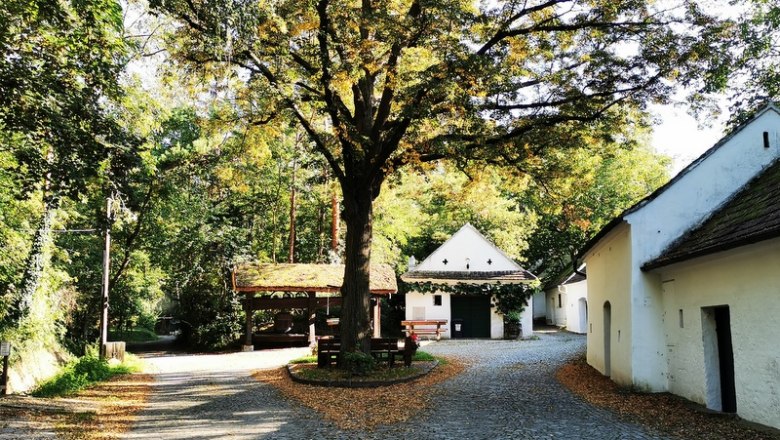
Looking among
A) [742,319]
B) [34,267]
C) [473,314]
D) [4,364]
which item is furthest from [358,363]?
[473,314]

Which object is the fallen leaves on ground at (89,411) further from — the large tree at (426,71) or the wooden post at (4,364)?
the large tree at (426,71)

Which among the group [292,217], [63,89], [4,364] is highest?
[292,217]

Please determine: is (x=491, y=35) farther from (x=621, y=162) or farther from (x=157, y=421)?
(x=621, y=162)

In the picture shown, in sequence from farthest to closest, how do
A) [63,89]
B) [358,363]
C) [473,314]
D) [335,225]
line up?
[473,314] → [335,225] → [358,363] → [63,89]

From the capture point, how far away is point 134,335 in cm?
4222

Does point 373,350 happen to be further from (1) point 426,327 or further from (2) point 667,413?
(1) point 426,327

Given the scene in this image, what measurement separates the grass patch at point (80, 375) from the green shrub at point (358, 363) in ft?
20.8

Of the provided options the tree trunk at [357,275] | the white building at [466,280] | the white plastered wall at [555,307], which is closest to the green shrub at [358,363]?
the tree trunk at [357,275]

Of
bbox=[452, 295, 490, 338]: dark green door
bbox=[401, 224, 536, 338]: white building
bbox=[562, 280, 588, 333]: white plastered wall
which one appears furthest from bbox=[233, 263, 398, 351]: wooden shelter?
bbox=[562, 280, 588, 333]: white plastered wall

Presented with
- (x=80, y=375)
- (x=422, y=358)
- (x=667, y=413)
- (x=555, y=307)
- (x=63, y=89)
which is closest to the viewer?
(x=63, y=89)

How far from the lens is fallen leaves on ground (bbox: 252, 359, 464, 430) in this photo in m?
9.73

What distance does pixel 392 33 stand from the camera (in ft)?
38.9

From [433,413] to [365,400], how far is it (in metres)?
2.04

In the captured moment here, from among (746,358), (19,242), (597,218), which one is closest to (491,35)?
(746,358)
